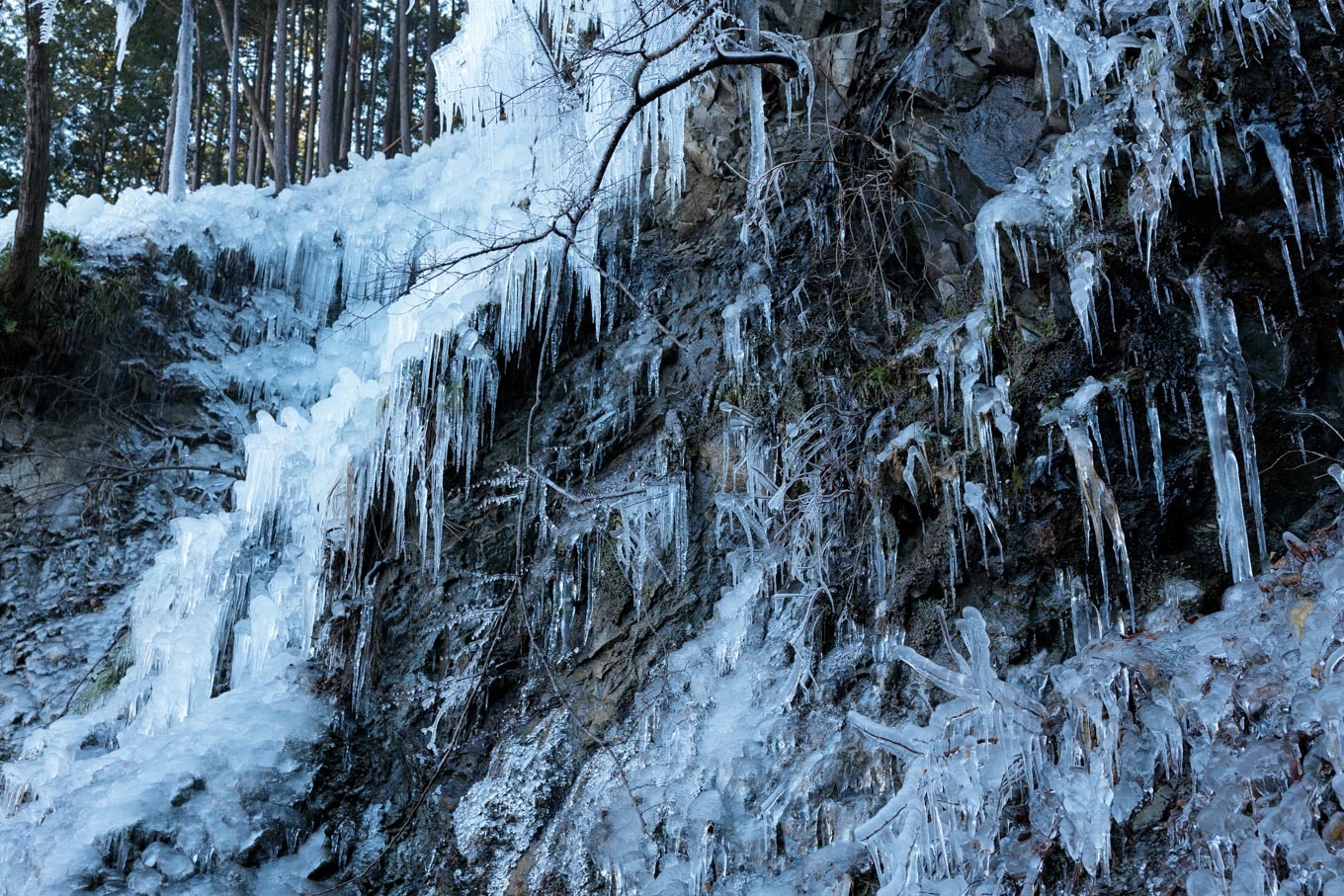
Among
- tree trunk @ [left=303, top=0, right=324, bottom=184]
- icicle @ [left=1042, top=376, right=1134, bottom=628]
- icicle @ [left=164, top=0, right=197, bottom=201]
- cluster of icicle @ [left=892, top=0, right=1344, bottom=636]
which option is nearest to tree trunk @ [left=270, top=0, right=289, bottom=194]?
icicle @ [left=164, top=0, right=197, bottom=201]

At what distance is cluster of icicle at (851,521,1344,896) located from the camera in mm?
2682

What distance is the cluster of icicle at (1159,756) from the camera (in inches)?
106

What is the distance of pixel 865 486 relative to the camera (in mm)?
4488

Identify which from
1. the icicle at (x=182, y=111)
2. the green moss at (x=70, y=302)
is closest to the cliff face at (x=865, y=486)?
the green moss at (x=70, y=302)

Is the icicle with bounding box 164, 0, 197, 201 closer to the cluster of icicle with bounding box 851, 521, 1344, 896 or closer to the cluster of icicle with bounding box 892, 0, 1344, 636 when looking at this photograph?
the cluster of icicle with bounding box 892, 0, 1344, 636

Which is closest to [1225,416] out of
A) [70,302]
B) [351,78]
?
[70,302]

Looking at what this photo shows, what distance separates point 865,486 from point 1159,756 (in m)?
1.70

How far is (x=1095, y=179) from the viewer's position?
4.05 metres

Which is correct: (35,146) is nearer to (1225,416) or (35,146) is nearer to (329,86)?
(329,86)

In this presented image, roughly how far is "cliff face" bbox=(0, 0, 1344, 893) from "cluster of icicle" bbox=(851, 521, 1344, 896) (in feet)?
0.06

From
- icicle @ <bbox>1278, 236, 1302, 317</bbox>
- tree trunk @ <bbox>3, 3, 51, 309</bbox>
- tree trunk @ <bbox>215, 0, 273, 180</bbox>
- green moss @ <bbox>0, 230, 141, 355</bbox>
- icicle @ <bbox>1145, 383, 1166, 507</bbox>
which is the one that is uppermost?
tree trunk @ <bbox>215, 0, 273, 180</bbox>

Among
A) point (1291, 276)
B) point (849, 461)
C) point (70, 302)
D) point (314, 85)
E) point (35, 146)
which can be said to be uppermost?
point (314, 85)

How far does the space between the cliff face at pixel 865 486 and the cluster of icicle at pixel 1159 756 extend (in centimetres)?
2

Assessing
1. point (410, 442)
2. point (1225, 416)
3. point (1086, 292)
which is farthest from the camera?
point (410, 442)
